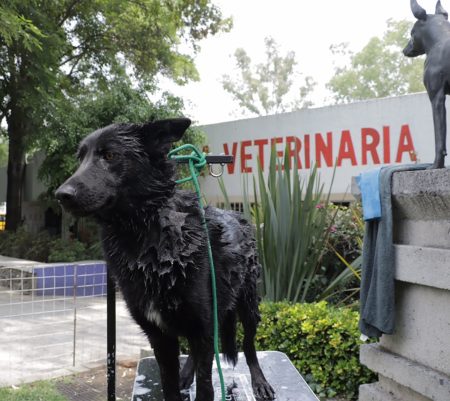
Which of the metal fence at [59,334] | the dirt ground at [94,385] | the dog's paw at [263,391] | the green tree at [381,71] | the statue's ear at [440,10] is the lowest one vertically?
the dirt ground at [94,385]

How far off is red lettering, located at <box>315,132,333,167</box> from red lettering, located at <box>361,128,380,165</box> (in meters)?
0.69

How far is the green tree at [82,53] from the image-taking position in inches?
380

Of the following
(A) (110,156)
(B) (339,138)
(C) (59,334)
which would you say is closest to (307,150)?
(B) (339,138)

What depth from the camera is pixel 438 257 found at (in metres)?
2.76

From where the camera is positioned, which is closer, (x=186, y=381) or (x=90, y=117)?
(x=186, y=381)

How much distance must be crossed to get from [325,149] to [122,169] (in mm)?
8816

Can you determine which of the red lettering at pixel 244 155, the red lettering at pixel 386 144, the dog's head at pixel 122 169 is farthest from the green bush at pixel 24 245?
the dog's head at pixel 122 169

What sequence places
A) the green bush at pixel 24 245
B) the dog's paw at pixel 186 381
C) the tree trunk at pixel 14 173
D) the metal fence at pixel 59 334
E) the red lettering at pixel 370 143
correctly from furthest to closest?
the tree trunk at pixel 14 173, the green bush at pixel 24 245, the red lettering at pixel 370 143, the metal fence at pixel 59 334, the dog's paw at pixel 186 381

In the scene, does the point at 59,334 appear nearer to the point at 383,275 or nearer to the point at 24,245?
the point at 383,275

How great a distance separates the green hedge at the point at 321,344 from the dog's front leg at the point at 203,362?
217cm

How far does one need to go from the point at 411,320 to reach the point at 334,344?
93 cm

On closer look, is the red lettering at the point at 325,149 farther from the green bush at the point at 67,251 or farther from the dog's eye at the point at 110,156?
the dog's eye at the point at 110,156

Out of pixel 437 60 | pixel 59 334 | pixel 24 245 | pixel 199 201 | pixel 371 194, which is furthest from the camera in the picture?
pixel 24 245

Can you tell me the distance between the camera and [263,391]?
251 centimetres
